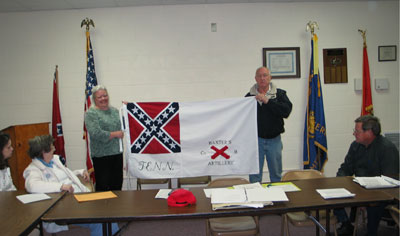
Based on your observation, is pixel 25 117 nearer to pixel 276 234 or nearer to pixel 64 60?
pixel 64 60

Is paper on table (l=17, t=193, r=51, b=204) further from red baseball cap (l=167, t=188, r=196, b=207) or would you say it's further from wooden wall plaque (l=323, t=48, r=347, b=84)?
wooden wall plaque (l=323, t=48, r=347, b=84)

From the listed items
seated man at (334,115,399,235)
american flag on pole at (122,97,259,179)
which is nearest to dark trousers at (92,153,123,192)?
american flag on pole at (122,97,259,179)

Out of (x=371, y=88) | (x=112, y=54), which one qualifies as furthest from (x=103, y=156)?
(x=371, y=88)

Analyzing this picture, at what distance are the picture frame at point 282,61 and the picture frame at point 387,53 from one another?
1.27 m

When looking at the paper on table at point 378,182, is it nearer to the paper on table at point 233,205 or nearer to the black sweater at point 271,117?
the paper on table at point 233,205

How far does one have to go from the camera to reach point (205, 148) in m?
3.09

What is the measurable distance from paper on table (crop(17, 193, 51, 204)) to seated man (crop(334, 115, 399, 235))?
2.57 m

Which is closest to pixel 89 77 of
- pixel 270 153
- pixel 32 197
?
pixel 32 197

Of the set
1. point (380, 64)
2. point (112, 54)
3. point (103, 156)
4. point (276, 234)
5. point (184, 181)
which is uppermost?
point (112, 54)

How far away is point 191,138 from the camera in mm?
3100

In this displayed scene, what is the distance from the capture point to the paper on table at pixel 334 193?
204 centimetres

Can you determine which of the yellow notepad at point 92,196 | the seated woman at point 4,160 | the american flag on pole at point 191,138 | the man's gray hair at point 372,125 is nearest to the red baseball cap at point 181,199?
the yellow notepad at point 92,196

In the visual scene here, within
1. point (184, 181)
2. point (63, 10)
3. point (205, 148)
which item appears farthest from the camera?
point (63, 10)

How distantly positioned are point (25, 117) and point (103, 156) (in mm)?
2045
